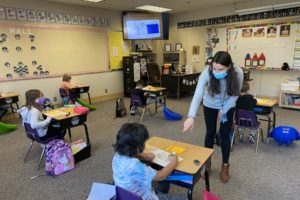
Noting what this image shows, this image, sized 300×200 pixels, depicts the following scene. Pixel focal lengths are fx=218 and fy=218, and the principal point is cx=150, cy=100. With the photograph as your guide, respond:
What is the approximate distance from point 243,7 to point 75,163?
5800mm

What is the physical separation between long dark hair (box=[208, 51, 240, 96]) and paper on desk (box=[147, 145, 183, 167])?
2.63 ft

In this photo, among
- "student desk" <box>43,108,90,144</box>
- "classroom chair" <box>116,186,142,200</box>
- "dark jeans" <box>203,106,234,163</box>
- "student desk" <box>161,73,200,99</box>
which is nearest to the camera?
"classroom chair" <box>116,186,142,200</box>

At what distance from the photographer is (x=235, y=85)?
6.49 ft

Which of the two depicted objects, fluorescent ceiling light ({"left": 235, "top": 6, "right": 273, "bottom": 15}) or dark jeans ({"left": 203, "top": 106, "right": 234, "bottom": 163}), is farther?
fluorescent ceiling light ({"left": 235, "top": 6, "right": 273, "bottom": 15})

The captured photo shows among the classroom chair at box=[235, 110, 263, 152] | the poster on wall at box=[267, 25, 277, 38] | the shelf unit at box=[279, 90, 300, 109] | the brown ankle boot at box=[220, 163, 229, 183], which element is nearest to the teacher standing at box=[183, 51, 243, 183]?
the brown ankle boot at box=[220, 163, 229, 183]

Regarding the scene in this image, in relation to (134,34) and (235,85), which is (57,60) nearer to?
(134,34)

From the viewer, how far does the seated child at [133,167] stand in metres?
1.24

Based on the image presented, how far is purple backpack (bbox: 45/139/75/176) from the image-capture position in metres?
2.58

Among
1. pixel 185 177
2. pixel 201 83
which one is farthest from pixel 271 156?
pixel 185 177

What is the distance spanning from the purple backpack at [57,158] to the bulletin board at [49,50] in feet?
10.6

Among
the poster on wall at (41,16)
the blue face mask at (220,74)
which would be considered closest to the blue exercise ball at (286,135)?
the blue face mask at (220,74)

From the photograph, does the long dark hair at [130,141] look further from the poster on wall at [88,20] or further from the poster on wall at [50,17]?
the poster on wall at [88,20]

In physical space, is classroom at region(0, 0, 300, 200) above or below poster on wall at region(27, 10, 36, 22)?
below

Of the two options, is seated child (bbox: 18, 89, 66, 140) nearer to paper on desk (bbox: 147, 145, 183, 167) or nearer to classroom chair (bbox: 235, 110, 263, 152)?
paper on desk (bbox: 147, 145, 183, 167)
